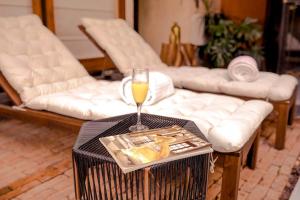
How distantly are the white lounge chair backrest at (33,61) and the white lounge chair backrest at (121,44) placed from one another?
0.37m

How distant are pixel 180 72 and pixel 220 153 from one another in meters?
1.59

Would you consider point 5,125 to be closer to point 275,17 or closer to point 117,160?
point 117,160

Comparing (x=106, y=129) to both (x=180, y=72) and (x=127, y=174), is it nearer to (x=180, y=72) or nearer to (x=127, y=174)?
(x=127, y=174)

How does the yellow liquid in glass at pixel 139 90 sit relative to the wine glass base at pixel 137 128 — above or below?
above

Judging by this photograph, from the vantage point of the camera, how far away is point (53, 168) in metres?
1.76

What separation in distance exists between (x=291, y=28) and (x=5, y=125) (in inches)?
156

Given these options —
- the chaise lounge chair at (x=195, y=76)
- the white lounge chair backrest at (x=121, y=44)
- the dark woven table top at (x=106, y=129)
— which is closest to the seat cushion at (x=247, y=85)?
the chaise lounge chair at (x=195, y=76)

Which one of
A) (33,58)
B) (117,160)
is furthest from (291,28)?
(117,160)

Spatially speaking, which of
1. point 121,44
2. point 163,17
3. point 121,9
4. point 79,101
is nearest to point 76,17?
point 121,9

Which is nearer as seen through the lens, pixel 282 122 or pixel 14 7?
pixel 282 122

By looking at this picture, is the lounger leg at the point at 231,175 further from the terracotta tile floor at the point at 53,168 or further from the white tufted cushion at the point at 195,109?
the terracotta tile floor at the point at 53,168

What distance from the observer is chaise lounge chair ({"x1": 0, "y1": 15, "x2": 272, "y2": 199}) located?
1.24m

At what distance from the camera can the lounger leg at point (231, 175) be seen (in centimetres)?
120

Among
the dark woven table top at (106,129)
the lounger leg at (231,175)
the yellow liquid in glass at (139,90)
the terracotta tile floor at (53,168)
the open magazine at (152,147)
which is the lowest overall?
the terracotta tile floor at (53,168)
